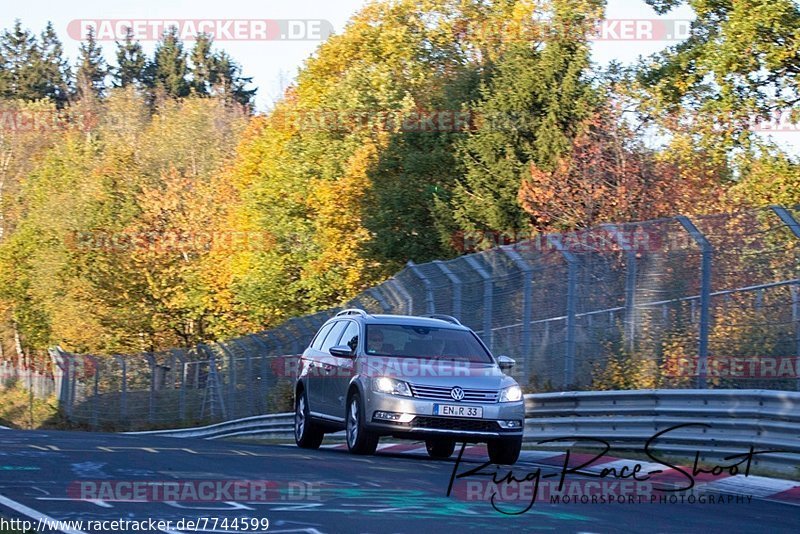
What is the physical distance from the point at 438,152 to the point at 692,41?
9.92 meters

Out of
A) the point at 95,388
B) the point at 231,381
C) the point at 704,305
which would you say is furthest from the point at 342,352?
the point at 95,388

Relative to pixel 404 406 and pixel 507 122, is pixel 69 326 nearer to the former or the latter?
pixel 507 122

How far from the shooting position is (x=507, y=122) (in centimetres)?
3809

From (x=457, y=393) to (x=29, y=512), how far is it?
645 centimetres

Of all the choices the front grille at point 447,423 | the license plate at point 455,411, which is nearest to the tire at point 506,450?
the front grille at point 447,423

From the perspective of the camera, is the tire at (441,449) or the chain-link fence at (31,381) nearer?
the tire at (441,449)

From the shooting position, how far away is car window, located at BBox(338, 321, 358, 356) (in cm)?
1625

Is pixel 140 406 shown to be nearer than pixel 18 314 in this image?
Yes

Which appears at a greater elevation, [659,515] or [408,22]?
[408,22]

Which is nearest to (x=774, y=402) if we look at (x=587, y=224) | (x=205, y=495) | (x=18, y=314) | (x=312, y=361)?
(x=205, y=495)

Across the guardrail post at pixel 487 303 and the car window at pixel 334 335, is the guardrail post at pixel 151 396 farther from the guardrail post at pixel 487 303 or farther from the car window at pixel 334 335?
the car window at pixel 334 335

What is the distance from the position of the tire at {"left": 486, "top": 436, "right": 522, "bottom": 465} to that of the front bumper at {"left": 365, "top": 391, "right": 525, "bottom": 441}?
86 millimetres

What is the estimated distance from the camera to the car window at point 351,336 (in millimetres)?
16250

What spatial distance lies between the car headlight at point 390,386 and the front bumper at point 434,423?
2.2 inches
